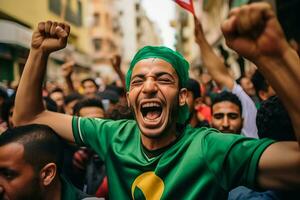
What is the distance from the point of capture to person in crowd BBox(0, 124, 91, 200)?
6.80 ft

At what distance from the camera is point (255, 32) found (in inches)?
61.3

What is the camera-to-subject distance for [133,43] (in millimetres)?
77688

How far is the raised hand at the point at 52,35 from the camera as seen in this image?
2.50 meters

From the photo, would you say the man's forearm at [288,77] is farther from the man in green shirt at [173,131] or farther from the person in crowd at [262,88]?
the person in crowd at [262,88]

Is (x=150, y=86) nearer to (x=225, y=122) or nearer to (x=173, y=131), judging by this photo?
(x=173, y=131)

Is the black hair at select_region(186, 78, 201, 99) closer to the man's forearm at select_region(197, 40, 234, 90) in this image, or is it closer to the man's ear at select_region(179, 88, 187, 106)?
the man's forearm at select_region(197, 40, 234, 90)

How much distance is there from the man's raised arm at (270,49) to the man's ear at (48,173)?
1125 mm

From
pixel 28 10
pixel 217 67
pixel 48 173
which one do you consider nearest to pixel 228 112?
pixel 217 67

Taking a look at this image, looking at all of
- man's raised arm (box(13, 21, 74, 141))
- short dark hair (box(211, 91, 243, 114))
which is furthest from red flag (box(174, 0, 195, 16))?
man's raised arm (box(13, 21, 74, 141))

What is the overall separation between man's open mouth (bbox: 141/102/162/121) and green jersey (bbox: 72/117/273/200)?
0.15 m

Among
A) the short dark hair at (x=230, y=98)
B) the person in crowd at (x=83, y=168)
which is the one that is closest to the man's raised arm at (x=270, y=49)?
the person in crowd at (x=83, y=168)

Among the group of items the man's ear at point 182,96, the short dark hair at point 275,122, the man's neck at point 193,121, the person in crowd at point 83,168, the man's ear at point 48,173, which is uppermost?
the man's ear at point 182,96

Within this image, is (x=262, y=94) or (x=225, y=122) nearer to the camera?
(x=225, y=122)

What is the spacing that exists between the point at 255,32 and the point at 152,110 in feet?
3.01
